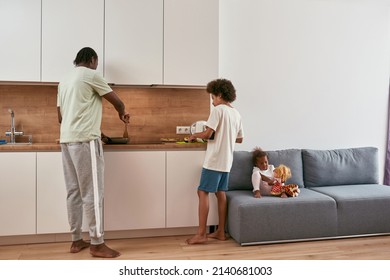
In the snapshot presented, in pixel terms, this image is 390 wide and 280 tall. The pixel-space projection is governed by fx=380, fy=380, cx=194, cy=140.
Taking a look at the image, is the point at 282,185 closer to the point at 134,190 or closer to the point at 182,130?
the point at 182,130

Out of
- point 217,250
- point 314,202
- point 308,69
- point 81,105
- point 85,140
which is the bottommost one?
point 217,250

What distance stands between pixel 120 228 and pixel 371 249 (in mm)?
1993

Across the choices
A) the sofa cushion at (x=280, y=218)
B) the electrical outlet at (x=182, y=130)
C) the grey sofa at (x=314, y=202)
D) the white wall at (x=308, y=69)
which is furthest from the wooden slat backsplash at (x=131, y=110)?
the sofa cushion at (x=280, y=218)

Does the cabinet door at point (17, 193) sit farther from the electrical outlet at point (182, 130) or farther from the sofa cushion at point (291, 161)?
the sofa cushion at point (291, 161)

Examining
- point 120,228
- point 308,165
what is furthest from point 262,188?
point 120,228

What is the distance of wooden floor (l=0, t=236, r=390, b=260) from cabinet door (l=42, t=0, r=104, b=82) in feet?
4.53

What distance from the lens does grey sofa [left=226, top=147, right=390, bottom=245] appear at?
3.01 m

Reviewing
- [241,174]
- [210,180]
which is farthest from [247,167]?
[210,180]

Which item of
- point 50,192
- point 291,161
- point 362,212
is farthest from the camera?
point 291,161

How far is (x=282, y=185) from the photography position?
3.24 metres

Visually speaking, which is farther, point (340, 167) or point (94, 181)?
point (340, 167)

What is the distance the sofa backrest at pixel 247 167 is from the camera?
135 inches

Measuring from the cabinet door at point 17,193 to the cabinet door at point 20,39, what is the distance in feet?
2.26

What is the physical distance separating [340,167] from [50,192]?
104 inches
